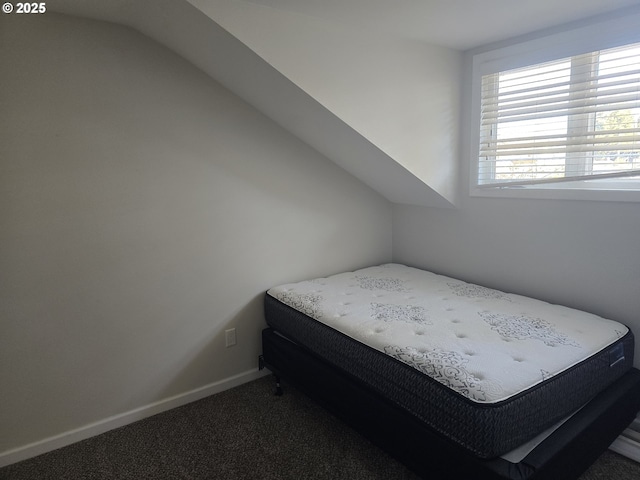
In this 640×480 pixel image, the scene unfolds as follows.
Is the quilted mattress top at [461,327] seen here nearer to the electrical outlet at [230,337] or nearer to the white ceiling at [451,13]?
the electrical outlet at [230,337]

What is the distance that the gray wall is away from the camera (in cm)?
197

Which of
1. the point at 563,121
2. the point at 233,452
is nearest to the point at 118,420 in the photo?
the point at 233,452

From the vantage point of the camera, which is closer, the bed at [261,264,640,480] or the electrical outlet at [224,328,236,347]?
the bed at [261,264,640,480]

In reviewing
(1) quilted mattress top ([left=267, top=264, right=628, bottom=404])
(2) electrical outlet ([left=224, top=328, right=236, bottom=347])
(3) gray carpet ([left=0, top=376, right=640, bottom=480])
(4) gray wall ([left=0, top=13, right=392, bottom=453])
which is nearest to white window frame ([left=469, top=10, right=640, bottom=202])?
(1) quilted mattress top ([left=267, top=264, right=628, bottom=404])

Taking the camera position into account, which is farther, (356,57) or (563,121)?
(563,121)

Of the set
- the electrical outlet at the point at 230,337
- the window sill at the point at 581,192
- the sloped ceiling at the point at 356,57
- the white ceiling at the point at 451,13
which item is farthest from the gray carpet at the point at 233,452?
the white ceiling at the point at 451,13

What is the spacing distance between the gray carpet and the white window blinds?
1446mm

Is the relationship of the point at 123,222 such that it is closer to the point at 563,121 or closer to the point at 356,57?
the point at 356,57

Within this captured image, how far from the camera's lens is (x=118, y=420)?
232cm

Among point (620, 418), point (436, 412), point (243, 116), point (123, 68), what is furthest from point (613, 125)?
point (123, 68)

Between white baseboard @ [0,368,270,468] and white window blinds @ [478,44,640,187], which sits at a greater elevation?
white window blinds @ [478,44,640,187]

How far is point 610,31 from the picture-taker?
80.6 inches

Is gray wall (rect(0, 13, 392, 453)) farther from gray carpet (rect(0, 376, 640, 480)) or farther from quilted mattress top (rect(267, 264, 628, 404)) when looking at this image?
quilted mattress top (rect(267, 264, 628, 404))

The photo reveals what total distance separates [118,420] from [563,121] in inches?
114
